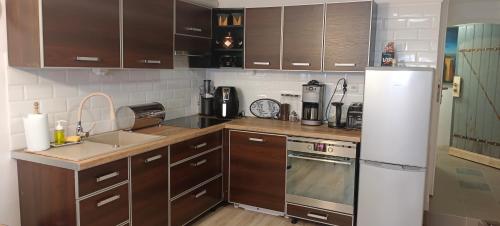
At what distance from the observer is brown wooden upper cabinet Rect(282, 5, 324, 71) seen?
3268 millimetres

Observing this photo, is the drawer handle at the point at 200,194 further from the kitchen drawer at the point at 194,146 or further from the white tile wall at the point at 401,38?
the white tile wall at the point at 401,38

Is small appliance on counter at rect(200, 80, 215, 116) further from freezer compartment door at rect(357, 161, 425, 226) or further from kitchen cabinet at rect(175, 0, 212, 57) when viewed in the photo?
freezer compartment door at rect(357, 161, 425, 226)

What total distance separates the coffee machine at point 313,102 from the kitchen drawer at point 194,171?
35.1 inches

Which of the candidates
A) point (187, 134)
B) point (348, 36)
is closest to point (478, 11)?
point (348, 36)

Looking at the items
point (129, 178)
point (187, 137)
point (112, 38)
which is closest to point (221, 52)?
point (187, 137)

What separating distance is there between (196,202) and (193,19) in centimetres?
161

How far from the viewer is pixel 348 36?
316cm

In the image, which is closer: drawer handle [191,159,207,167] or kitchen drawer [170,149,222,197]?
kitchen drawer [170,149,222,197]

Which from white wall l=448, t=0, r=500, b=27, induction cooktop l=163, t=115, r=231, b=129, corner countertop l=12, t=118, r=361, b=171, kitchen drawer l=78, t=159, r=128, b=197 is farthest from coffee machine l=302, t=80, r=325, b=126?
white wall l=448, t=0, r=500, b=27

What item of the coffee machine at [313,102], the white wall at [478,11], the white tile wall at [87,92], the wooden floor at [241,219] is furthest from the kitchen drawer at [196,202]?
the white wall at [478,11]

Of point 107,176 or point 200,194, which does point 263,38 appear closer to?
point 200,194

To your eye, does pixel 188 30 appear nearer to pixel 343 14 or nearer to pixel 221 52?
pixel 221 52

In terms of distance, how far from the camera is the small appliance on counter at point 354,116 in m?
3.19

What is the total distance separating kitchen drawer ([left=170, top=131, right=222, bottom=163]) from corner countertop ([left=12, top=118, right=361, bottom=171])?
0.04 m
